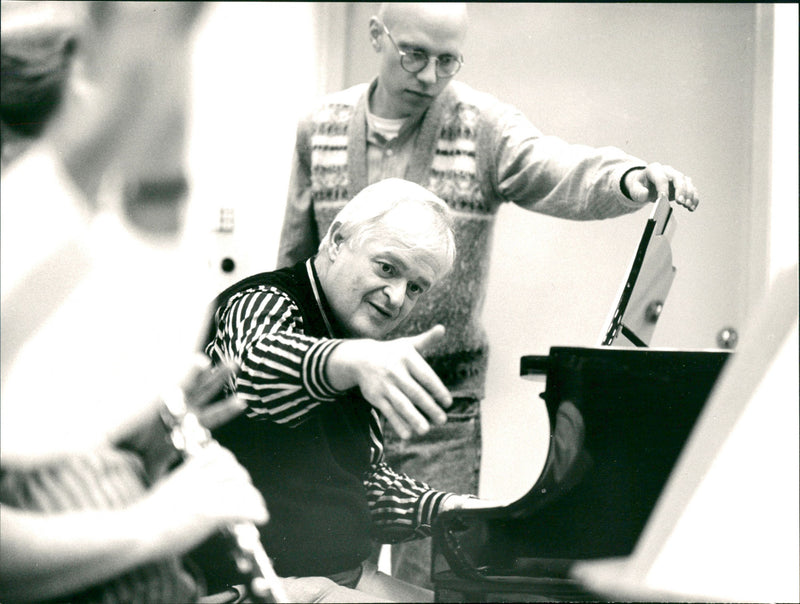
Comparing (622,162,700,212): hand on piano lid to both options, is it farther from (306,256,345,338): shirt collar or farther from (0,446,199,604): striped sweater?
(0,446,199,604): striped sweater

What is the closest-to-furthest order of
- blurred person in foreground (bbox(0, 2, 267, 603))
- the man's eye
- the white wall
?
blurred person in foreground (bbox(0, 2, 267, 603))
the man's eye
the white wall

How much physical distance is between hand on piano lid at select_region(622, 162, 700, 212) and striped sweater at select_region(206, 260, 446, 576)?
0.80 ft

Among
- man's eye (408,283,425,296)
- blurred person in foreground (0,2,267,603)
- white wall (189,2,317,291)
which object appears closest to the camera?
blurred person in foreground (0,2,267,603)

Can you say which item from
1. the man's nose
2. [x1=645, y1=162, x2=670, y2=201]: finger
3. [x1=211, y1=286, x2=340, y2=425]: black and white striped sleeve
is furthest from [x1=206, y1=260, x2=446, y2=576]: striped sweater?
[x1=645, y1=162, x2=670, y2=201]: finger

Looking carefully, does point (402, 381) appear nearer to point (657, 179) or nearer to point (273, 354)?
point (273, 354)

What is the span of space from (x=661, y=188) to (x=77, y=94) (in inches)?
16.9

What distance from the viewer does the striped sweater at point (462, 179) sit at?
661 millimetres

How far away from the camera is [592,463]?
65 cm

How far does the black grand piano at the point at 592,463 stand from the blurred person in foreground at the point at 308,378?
0.05 metres

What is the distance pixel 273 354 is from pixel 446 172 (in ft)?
0.64

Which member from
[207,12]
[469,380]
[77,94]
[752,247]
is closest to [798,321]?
[469,380]

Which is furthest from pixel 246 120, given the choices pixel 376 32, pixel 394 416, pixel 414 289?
pixel 394 416

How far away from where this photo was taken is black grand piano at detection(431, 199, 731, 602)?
0.64m

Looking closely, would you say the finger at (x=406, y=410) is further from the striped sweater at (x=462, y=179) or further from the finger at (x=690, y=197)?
the finger at (x=690, y=197)
